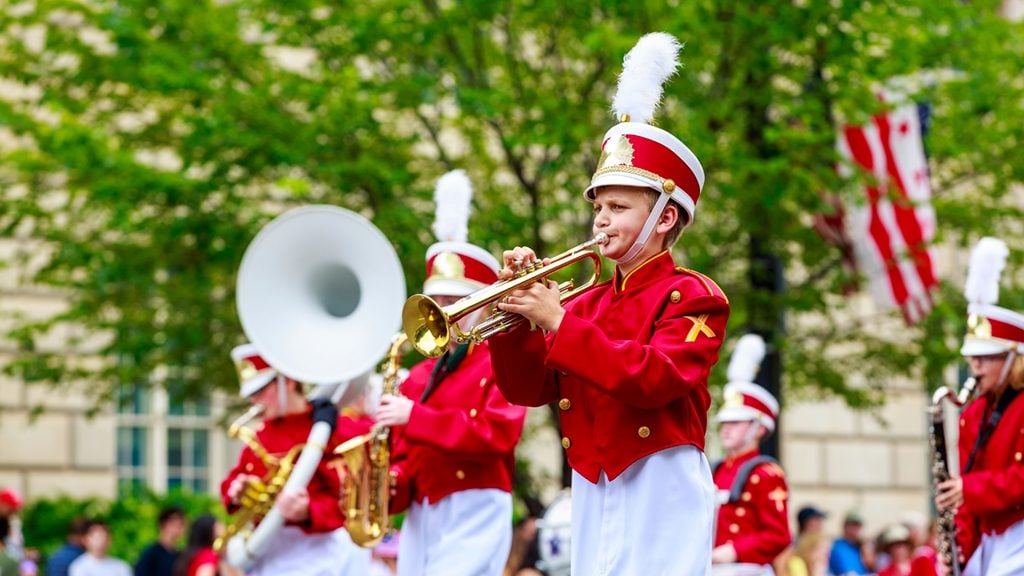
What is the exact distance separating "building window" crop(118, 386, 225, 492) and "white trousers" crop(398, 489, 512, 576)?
1230 centimetres

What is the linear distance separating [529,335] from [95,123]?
36.6 ft

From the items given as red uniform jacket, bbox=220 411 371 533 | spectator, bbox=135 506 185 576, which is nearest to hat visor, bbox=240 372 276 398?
red uniform jacket, bbox=220 411 371 533

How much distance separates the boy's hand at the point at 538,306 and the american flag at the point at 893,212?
9.88 meters

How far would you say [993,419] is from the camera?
970 centimetres

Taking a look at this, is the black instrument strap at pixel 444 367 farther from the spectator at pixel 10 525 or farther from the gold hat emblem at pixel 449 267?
the spectator at pixel 10 525

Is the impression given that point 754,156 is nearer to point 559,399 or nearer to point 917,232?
point 917,232

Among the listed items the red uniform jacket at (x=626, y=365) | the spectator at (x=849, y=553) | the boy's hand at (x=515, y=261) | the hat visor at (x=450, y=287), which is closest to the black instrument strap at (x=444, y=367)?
the hat visor at (x=450, y=287)

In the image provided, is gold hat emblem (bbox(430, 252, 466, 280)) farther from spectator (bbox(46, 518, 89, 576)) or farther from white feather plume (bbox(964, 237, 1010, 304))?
spectator (bbox(46, 518, 89, 576))

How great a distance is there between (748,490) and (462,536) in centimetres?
289

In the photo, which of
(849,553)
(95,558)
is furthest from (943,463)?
(849,553)

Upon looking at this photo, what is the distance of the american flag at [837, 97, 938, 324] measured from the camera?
51.9 ft

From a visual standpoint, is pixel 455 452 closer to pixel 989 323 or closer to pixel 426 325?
pixel 426 325

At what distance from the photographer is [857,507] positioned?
26.1 metres

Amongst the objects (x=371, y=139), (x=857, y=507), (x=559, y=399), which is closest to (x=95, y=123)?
(x=371, y=139)
